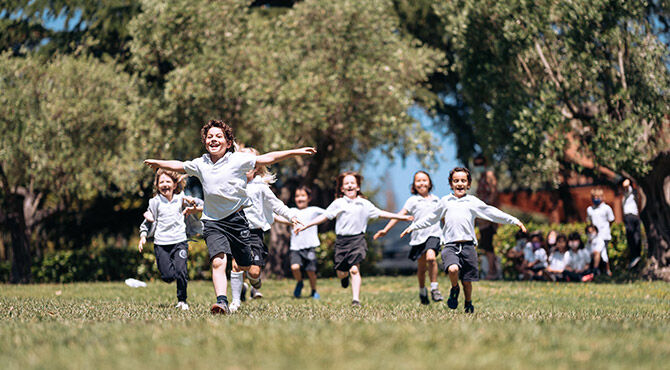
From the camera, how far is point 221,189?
762cm

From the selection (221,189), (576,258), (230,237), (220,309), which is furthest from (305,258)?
(576,258)

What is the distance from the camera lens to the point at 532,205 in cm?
3862

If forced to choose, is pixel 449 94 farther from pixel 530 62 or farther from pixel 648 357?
pixel 648 357

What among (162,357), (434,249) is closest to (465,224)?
(434,249)

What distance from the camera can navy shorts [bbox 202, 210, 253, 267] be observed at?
7.66 metres

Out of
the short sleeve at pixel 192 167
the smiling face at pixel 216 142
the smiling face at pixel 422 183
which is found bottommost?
the smiling face at pixel 422 183

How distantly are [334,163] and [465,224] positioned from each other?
11.7 meters

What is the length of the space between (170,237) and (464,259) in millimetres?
3773

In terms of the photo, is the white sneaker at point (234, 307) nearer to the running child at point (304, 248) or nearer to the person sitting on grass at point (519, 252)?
the running child at point (304, 248)

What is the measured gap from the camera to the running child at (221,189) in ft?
25.0

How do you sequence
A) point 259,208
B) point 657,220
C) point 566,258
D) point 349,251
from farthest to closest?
point 566,258 → point 657,220 → point 349,251 → point 259,208

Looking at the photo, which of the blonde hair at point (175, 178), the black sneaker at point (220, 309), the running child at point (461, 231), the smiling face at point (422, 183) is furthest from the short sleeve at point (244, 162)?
the smiling face at point (422, 183)

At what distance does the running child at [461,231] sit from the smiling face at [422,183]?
6.85 feet

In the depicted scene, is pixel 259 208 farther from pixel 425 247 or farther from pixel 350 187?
pixel 425 247
